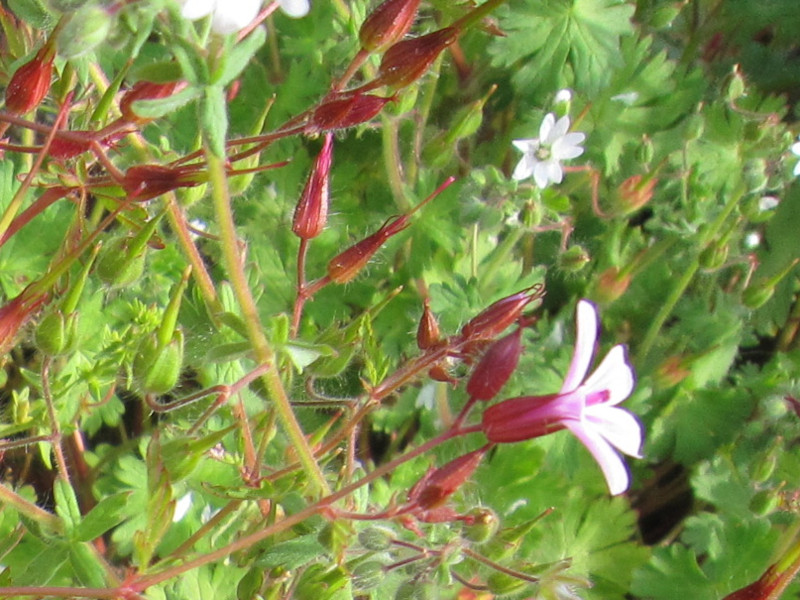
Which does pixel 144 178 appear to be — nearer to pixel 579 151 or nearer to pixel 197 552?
pixel 197 552

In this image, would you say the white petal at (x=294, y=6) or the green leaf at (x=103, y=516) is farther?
the green leaf at (x=103, y=516)

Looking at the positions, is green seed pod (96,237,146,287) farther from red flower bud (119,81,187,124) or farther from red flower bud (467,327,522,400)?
red flower bud (467,327,522,400)

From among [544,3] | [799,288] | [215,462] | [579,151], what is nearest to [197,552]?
[215,462]

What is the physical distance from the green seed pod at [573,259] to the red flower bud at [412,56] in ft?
2.69

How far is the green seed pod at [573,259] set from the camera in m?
1.76

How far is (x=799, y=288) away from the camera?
213 centimetres

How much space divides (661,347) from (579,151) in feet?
2.06

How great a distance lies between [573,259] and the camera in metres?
1.78

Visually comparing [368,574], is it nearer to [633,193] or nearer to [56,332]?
[56,332]

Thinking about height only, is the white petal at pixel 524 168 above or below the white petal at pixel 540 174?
above

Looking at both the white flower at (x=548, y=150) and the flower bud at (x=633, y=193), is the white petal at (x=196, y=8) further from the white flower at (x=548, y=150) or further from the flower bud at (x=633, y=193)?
the flower bud at (x=633, y=193)

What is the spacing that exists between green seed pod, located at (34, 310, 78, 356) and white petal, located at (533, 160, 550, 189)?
40.3 inches

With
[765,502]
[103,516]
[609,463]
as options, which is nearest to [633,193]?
[765,502]

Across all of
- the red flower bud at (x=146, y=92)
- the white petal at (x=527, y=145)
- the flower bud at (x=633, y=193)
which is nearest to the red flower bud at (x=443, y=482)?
the red flower bud at (x=146, y=92)
